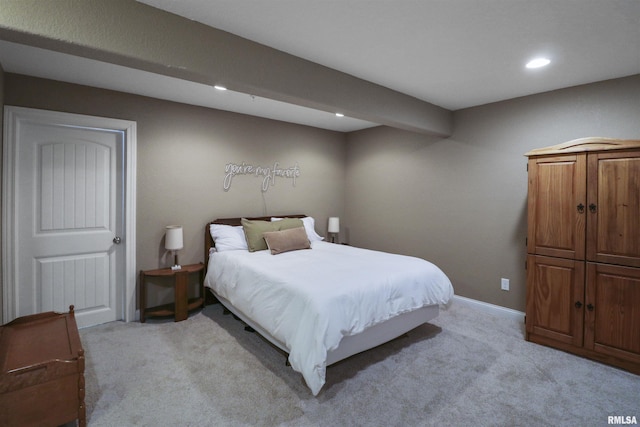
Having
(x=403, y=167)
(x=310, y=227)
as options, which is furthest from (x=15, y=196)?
(x=403, y=167)

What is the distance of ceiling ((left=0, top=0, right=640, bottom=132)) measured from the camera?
1.79 m

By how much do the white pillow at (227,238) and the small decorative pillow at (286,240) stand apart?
32 centimetres

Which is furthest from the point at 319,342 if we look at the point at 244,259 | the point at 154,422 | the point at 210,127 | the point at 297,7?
the point at 210,127

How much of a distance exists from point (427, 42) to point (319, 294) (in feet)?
6.32

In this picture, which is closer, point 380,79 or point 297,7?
point 297,7

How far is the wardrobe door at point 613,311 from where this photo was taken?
2.40m

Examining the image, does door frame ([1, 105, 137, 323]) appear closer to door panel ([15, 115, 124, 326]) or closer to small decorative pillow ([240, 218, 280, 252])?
door panel ([15, 115, 124, 326])

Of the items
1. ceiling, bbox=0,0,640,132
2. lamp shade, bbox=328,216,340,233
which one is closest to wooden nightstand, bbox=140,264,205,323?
ceiling, bbox=0,0,640,132

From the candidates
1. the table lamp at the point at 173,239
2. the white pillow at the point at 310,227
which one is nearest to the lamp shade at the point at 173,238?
the table lamp at the point at 173,239

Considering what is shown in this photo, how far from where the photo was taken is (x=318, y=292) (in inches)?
88.4

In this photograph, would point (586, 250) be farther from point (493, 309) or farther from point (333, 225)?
point (333, 225)

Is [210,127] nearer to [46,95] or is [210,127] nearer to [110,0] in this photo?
[46,95]

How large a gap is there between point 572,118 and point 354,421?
3338 mm

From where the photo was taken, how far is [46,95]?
2.90 metres
